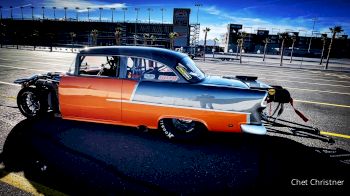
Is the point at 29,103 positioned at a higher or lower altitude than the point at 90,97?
lower

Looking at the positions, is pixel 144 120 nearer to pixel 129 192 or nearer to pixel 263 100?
pixel 129 192

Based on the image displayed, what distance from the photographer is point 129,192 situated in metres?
2.90

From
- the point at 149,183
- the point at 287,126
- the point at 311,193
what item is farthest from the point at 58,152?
the point at 287,126

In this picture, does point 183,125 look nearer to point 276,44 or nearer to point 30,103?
point 30,103

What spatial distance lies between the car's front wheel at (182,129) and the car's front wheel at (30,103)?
278 cm

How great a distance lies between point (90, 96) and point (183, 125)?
1.85 metres

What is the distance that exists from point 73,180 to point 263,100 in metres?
3.09

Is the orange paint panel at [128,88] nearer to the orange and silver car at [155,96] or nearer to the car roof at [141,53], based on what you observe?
the orange and silver car at [155,96]

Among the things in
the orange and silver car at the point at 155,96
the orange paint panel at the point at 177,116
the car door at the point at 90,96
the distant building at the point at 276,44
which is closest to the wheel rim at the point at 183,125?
the orange and silver car at the point at 155,96

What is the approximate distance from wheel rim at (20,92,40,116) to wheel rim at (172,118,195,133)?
3.19 metres

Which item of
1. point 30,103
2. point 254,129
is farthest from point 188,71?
point 30,103

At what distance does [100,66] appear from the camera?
5.27 metres

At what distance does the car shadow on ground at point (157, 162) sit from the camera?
3.09m

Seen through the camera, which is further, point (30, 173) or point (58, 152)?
point (58, 152)
